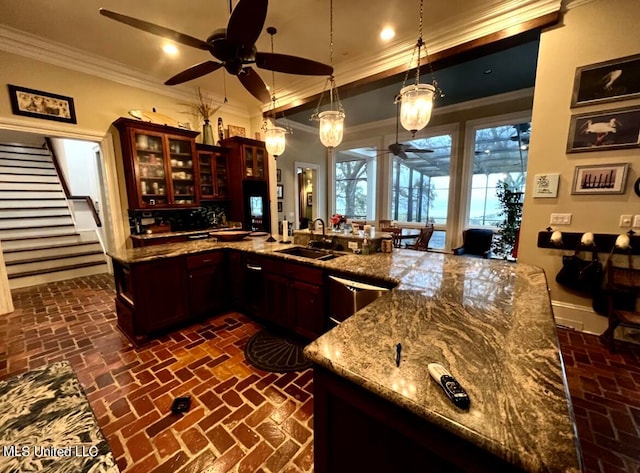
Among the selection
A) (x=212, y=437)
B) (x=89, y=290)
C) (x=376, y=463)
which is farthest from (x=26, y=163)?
(x=376, y=463)

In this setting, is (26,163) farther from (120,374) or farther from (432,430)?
(432,430)

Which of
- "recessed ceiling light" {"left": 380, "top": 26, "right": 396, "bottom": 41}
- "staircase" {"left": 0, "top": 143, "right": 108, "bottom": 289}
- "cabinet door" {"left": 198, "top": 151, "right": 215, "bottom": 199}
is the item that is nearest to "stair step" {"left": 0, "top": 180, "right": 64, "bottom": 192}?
"staircase" {"left": 0, "top": 143, "right": 108, "bottom": 289}

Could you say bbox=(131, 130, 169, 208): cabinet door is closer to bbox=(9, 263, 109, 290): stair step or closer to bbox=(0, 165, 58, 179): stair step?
bbox=(9, 263, 109, 290): stair step

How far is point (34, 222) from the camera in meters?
5.07

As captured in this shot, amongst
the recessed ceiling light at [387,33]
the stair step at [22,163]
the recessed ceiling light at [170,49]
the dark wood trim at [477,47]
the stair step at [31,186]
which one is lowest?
the stair step at [31,186]

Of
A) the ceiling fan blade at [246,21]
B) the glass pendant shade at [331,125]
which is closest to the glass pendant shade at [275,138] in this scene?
the glass pendant shade at [331,125]

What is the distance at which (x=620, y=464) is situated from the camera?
1369 mm

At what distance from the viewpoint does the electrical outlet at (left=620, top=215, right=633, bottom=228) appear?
2354mm

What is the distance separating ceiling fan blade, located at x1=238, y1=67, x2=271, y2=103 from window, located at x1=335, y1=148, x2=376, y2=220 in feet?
13.7

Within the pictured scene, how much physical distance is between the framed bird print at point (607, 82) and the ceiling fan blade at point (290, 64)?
7.70ft

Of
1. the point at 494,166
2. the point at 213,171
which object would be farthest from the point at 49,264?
the point at 494,166

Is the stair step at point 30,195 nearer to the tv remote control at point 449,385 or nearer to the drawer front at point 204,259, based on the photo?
the drawer front at point 204,259

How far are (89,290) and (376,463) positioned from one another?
16.2 feet

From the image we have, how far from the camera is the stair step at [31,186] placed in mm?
5255
